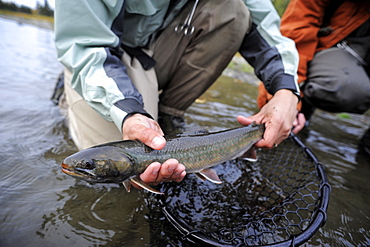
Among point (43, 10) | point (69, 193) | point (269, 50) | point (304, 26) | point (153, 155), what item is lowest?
point (43, 10)

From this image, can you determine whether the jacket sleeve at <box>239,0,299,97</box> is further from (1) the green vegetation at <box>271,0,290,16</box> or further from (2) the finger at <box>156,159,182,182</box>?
(1) the green vegetation at <box>271,0,290,16</box>

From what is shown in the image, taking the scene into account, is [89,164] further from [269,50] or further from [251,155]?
[269,50]

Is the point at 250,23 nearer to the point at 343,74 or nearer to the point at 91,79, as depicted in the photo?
the point at 343,74

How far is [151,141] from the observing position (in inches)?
53.4

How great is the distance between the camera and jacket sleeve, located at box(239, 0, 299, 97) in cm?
227

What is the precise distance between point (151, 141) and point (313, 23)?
2.99 m

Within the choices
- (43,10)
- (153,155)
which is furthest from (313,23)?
(43,10)

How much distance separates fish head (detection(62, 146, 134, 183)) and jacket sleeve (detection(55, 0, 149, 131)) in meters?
0.27

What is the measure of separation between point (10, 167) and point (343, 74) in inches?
147

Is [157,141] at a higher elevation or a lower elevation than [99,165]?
higher

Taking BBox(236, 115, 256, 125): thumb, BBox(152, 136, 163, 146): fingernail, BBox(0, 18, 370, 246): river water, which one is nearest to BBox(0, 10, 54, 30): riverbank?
BBox(0, 18, 370, 246): river water

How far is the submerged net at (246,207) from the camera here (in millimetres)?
1452

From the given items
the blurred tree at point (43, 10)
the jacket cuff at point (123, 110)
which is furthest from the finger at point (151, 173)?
the blurred tree at point (43, 10)

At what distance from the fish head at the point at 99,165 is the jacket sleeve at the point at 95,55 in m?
0.27
